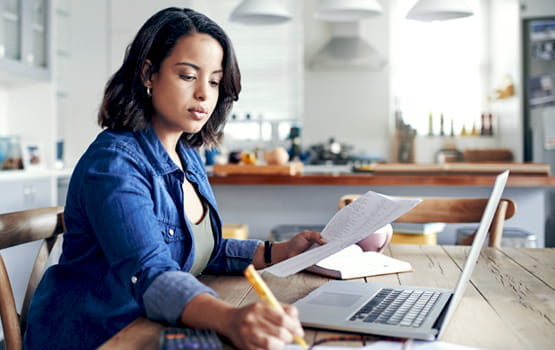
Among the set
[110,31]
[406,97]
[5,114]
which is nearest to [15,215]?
[5,114]

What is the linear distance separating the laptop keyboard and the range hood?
5.15 metres

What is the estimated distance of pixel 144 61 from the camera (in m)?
→ 1.21

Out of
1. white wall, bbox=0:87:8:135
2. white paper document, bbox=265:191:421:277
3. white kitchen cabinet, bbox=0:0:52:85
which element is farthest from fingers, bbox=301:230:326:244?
white wall, bbox=0:87:8:135

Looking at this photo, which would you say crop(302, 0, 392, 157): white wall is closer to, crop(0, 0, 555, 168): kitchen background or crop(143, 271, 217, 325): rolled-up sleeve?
crop(0, 0, 555, 168): kitchen background

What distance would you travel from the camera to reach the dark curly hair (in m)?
1.20

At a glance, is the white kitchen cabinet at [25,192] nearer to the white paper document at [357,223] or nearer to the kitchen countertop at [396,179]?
the kitchen countertop at [396,179]

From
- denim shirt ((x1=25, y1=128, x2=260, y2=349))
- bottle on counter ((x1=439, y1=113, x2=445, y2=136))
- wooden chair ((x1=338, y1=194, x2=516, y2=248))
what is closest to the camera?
denim shirt ((x1=25, y1=128, x2=260, y2=349))

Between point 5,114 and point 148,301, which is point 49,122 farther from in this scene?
point 148,301

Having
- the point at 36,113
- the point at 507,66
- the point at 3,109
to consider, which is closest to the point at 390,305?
the point at 36,113

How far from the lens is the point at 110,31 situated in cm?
484

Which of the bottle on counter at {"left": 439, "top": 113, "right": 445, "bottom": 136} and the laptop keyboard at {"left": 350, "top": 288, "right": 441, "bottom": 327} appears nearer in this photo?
the laptop keyboard at {"left": 350, "top": 288, "right": 441, "bottom": 327}

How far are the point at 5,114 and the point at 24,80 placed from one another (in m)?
0.36

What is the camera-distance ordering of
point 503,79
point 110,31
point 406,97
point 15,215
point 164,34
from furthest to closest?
point 406,97, point 503,79, point 110,31, point 15,215, point 164,34

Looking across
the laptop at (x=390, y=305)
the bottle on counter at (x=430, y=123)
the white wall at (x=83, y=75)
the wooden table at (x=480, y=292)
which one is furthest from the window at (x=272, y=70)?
the laptop at (x=390, y=305)
